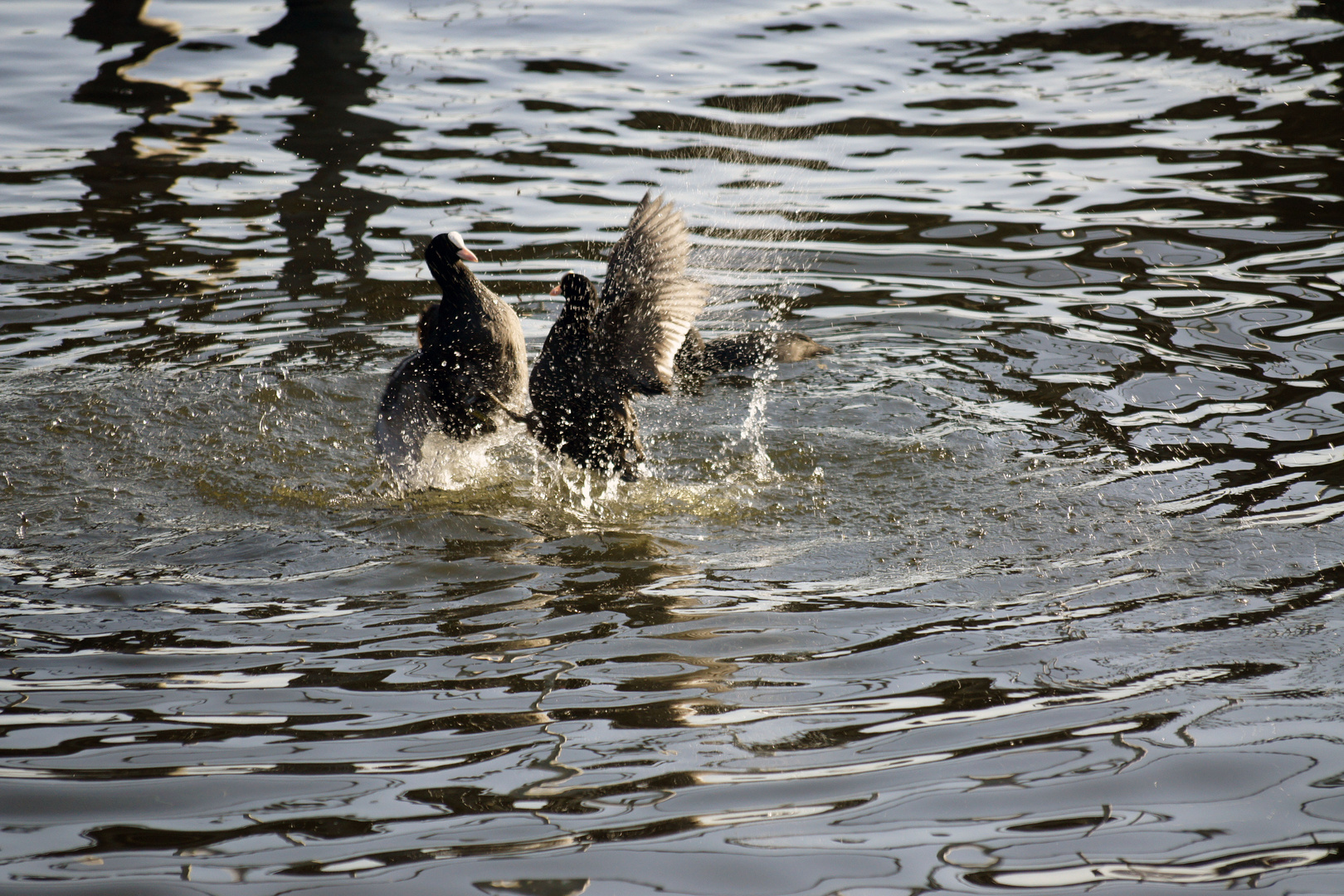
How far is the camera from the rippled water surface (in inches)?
104

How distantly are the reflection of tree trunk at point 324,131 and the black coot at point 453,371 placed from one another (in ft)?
7.40

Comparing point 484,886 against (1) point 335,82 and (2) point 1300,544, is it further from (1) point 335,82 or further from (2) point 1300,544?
(1) point 335,82

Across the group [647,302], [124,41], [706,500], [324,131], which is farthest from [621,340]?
[124,41]

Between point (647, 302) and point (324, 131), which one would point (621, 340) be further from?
point (324, 131)

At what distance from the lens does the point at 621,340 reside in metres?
5.22

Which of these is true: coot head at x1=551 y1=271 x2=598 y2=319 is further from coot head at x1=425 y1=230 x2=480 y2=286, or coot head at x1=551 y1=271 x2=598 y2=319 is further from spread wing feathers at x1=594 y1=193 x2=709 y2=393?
coot head at x1=425 y1=230 x2=480 y2=286

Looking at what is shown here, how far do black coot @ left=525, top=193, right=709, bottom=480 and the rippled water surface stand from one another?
28cm

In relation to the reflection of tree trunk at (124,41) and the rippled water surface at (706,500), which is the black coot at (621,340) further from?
the reflection of tree trunk at (124,41)

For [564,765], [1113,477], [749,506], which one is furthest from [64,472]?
[1113,477]

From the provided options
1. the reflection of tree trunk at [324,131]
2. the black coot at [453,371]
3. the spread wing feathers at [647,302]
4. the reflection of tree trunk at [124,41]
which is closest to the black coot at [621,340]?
the spread wing feathers at [647,302]

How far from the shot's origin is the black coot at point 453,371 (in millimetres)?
5070

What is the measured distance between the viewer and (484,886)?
2.41 m

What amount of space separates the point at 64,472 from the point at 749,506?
2774 mm

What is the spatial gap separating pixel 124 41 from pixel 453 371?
8578mm
